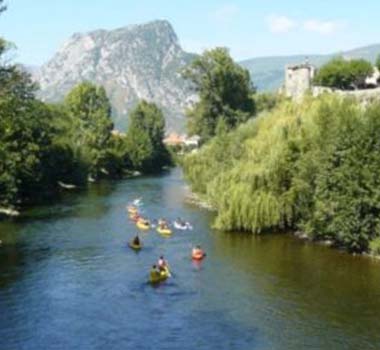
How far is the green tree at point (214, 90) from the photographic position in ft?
310

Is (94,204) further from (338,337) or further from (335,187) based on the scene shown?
(338,337)

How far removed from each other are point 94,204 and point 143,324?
39.8 m

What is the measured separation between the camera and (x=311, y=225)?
4803 centimetres

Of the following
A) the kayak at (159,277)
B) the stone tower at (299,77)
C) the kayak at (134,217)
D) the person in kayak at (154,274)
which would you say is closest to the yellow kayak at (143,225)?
the kayak at (134,217)

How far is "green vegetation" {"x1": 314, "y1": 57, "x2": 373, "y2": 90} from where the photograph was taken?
7806 cm

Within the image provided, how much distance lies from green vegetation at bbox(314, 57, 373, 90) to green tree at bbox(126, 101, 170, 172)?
4863 cm

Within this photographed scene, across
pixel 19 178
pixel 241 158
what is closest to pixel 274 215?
pixel 241 158

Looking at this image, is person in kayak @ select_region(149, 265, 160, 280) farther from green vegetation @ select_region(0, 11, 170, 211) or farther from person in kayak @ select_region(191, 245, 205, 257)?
green vegetation @ select_region(0, 11, 170, 211)

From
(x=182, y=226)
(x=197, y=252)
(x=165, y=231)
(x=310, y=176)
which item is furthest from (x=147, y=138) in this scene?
(x=197, y=252)

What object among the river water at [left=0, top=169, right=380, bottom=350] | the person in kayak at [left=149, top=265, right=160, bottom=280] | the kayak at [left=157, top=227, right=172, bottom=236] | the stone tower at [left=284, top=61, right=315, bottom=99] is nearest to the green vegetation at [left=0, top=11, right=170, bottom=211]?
the river water at [left=0, top=169, right=380, bottom=350]

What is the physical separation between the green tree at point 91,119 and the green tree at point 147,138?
11.5 metres

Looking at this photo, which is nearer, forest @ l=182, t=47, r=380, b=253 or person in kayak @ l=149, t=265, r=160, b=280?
person in kayak @ l=149, t=265, r=160, b=280

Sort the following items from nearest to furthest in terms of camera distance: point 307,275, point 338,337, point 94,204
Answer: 1. point 338,337
2. point 307,275
3. point 94,204

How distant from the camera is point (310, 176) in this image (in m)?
48.9
